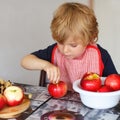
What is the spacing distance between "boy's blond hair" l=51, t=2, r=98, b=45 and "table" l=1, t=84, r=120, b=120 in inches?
9.2

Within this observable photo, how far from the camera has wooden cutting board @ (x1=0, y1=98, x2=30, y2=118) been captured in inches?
38.9

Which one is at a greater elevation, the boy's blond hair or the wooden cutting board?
the boy's blond hair

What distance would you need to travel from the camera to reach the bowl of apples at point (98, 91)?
1016 millimetres

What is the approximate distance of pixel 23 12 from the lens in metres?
2.39

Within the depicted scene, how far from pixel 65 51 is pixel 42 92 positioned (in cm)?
19

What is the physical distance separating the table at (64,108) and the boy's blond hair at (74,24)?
23 centimetres

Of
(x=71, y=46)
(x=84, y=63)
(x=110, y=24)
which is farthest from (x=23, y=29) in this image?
(x=71, y=46)

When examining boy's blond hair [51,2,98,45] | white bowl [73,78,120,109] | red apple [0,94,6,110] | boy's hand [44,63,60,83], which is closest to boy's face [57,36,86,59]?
boy's blond hair [51,2,98,45]

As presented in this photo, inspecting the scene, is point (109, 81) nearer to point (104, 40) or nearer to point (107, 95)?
point (107, 95)

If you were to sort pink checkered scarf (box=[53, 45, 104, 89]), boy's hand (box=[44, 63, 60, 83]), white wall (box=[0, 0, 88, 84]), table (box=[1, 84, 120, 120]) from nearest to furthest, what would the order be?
table (box=[1, 84, 120, 120]), boy's hand (box=[44, 63, 60, 83]), pink checkered scarf (box=[53, 45, 104, 89]), white wall (box=[0, 0, 88, 84])

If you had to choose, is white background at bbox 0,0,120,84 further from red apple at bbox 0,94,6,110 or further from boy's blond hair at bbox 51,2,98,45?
red apple at bbox 0,94,6,110

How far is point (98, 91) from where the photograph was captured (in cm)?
105

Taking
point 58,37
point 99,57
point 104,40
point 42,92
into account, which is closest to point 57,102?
point 42,92

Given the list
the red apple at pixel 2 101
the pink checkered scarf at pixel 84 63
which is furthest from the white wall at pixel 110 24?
the red apple at pixel 2 101
